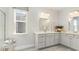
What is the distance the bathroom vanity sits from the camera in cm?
139

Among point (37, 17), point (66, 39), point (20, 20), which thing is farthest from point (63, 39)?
point (20, 20)

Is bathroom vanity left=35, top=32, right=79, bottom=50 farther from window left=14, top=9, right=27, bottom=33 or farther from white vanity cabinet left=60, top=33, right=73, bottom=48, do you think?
window left=14, top=9, right=27, bottom=33

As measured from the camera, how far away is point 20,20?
1357mm

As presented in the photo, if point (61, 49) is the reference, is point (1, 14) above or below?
above

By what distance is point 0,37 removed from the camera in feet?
4.41

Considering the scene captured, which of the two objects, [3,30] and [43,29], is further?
[43,29]

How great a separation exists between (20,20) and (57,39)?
62 cm

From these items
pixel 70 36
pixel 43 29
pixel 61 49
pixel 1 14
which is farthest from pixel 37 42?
pixel 1 14

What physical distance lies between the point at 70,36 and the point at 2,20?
1.01 m

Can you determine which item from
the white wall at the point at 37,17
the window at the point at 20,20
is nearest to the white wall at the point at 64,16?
the white wall at the point at 37,17

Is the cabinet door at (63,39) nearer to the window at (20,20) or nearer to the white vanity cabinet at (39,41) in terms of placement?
the white vanity cabinet at (39,41)

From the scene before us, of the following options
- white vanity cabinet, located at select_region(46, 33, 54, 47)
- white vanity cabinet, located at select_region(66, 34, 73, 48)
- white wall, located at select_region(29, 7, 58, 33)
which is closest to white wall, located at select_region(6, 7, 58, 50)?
white wall, located at select_region(29, 7, 58, 33)
